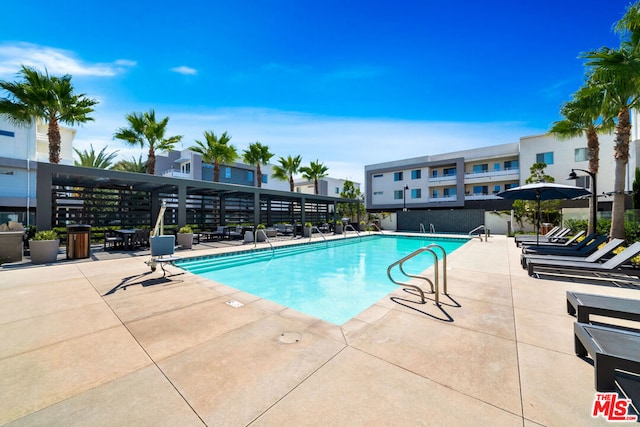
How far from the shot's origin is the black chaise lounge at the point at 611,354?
1.92m

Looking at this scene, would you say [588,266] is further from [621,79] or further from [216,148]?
[216,148]

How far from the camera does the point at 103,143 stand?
24938 mm

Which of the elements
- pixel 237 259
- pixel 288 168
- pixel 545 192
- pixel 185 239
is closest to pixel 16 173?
pixel 185 239

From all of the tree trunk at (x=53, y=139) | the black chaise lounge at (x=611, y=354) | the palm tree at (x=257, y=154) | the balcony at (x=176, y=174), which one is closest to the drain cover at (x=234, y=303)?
the black chaise lounge at (x=611, y=354)

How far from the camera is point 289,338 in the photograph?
3.10m

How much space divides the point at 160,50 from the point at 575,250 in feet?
50.9

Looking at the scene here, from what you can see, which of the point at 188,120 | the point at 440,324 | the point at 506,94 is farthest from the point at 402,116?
the point at 440,324

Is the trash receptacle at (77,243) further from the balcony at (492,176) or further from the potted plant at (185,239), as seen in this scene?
the balcony at (492,176)

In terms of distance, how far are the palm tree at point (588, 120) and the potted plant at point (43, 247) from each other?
19.5m

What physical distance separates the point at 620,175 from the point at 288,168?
73.3 ft

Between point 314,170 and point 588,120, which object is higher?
point 314,170

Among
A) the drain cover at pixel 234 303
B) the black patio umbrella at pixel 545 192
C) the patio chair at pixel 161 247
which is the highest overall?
the black patio umbrella at pixel 545 192

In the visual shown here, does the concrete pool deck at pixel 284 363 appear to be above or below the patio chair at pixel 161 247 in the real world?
below

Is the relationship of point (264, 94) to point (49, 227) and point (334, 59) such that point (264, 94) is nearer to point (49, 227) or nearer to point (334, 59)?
point (334, 59)
